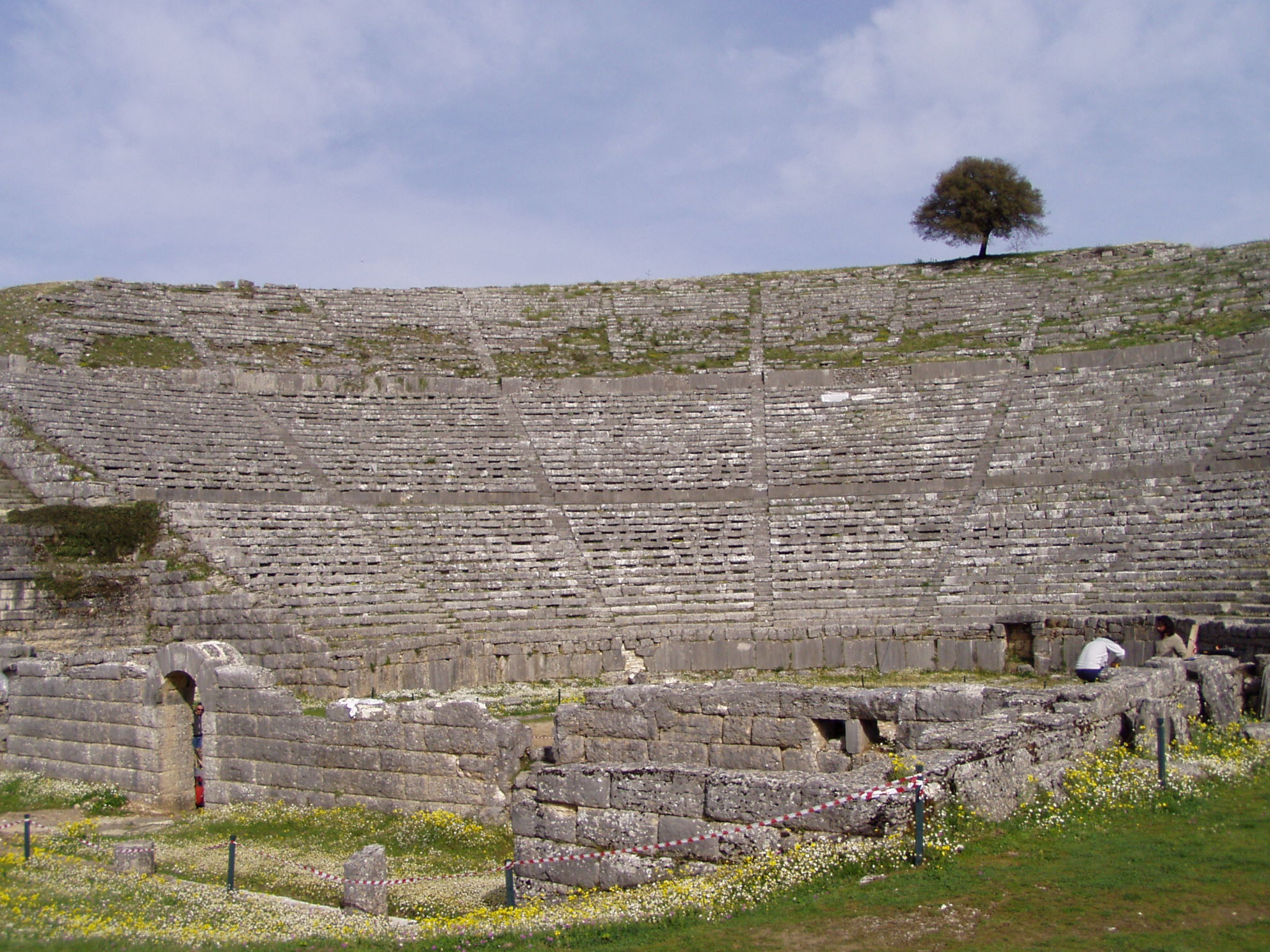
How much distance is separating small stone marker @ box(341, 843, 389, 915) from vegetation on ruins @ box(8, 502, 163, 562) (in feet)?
46.9

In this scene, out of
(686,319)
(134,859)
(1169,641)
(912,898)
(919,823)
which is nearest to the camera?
(912,898)

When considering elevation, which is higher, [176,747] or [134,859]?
[176,747]

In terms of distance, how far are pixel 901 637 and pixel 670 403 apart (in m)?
11.4

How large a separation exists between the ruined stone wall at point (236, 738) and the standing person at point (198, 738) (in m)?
0.14

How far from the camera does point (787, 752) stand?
9.66 m

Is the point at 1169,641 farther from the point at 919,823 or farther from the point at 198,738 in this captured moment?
the point at 198,738

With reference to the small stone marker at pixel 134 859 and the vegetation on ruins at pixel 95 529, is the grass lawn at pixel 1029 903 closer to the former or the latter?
the small stone marker at pixel 134 859

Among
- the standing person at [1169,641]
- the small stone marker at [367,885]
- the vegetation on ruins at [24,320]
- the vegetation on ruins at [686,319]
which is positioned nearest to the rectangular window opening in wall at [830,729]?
the small stone marker at [367,885]

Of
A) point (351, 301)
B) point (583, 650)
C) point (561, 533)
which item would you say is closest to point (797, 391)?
point (561, 533)

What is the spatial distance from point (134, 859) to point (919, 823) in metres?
7.24

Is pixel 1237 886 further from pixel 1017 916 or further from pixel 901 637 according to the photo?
pixel 901 637

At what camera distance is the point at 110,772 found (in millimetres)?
13055

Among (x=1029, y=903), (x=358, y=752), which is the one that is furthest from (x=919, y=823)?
(x=358, y=752)

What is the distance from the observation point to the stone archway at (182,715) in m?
12.6
